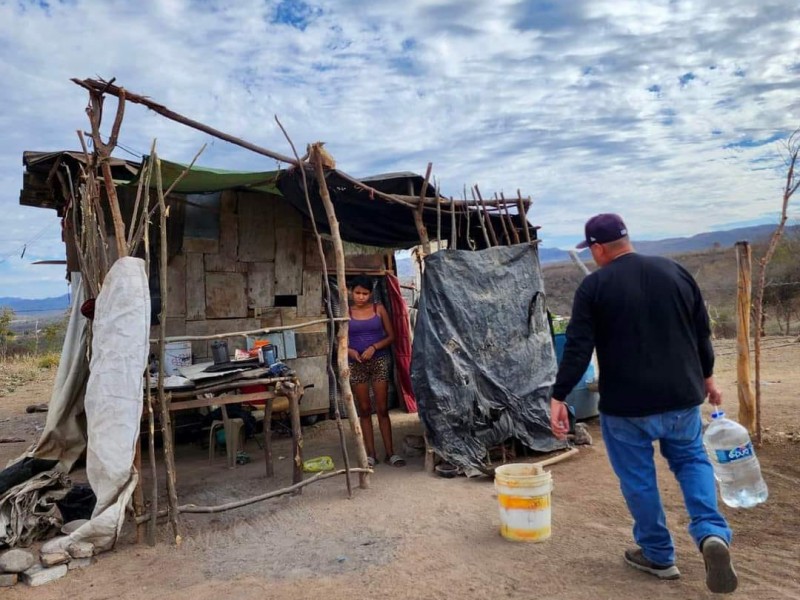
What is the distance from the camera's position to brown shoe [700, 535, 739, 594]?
9.30ft

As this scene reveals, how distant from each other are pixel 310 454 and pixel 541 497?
3.44m

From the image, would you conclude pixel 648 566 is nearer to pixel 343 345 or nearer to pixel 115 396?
pixel 343 345

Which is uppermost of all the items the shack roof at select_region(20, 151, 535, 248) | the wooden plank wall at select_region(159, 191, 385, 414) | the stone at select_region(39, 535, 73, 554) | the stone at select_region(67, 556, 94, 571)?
the shack roof at select_region(20, 151, 535, 248)

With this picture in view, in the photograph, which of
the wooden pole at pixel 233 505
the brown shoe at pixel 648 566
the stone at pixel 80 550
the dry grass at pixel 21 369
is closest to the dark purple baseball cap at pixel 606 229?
the brown shoe at pixel 648 566

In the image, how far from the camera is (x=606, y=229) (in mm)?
3209

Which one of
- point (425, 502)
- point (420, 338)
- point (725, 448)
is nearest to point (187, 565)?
point (425, 502)

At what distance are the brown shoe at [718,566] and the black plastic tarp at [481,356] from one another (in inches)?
96.1

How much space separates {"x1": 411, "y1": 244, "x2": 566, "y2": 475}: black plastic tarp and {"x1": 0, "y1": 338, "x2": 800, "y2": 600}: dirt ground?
0.42 metres

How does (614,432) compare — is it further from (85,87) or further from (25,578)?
(85,87)

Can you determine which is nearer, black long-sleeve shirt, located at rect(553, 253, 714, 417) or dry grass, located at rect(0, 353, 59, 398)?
black long-sleeve shirt, located at rect(553, 253, 714, 417)

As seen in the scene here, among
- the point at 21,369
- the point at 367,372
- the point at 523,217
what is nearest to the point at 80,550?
the point at 367,372

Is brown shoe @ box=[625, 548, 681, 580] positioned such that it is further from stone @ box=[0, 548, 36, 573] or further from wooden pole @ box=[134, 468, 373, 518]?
stone @ box=[0, 548, 36, 573]

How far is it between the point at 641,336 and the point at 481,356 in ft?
8.83

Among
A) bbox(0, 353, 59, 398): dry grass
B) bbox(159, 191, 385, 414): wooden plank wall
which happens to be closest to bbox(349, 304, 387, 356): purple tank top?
bbox(159, 191, 385, 414): wooden plank wall
